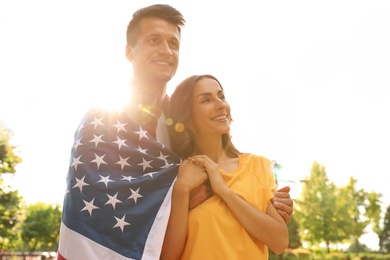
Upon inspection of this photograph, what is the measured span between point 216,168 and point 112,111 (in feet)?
3.02

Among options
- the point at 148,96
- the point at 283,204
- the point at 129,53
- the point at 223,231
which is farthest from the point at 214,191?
the point at 129,53

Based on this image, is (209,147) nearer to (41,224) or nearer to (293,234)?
(293,234)

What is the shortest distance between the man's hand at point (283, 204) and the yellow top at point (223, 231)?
0.06 metres

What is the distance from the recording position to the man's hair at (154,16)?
3797mm

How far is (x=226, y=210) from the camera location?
3244 millimetres

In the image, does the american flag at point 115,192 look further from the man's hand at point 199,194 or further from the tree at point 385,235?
the tree at point 385,235

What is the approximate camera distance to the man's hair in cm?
380

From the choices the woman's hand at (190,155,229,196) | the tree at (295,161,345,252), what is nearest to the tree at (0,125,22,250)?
the woman's hand at (190,155,229,196)

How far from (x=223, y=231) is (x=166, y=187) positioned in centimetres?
52

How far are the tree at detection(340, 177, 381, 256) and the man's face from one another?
43364 millimetres

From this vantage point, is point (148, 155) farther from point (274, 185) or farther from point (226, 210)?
point (274, 185)

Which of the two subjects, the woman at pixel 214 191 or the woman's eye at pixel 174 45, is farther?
the woman's eye at pixel 174 45

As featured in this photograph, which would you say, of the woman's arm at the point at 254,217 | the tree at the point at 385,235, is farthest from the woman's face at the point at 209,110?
the tree at the point at 385,235

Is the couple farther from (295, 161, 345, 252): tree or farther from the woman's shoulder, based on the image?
(295, 161, 345, 252): tree
